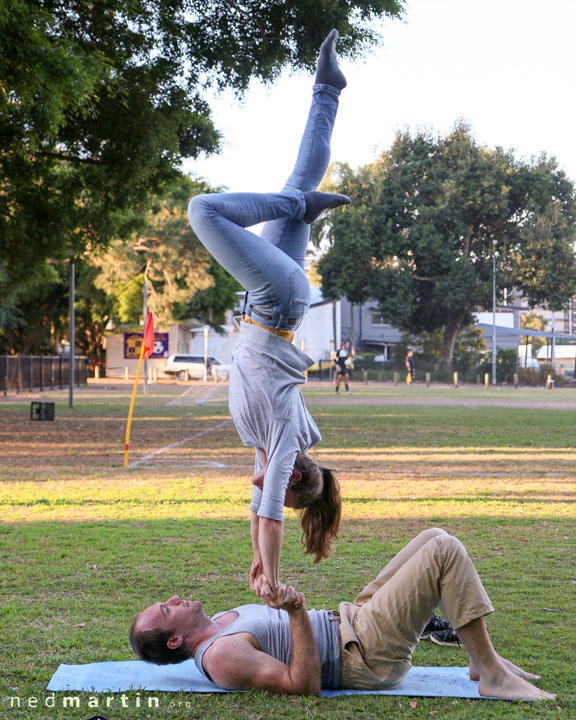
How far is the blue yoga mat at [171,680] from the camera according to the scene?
12.2ft

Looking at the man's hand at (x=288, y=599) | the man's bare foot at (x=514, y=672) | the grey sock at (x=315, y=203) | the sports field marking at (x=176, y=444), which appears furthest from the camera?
the sports field marking at (x=176, y=444)

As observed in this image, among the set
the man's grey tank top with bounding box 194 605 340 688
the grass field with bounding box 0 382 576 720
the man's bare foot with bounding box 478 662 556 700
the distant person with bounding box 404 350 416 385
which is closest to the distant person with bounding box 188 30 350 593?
the man's grey tank top with bounding box 194 605 340 688

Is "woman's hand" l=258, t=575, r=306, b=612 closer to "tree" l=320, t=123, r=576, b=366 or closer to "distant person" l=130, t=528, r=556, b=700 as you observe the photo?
"distant person" l=130, t=528, r=556, b=700

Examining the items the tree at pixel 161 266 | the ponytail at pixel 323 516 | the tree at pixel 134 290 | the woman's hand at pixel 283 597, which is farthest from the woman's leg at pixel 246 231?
the tree at pixel 161 266

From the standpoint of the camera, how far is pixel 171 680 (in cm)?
387

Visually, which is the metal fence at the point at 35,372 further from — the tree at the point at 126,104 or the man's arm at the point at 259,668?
the man's arm at the point at 259,668

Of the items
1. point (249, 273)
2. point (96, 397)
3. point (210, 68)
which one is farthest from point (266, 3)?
point (96, 397)

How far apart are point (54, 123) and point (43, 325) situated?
1622 inches

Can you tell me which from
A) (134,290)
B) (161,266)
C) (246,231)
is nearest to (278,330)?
(246,231)

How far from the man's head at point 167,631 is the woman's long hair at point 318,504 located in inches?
26.6

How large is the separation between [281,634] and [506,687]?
99 centimetres

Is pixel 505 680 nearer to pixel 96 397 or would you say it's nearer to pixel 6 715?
pixel 6 715

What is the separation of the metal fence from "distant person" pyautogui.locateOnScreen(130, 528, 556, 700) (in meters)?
30.2

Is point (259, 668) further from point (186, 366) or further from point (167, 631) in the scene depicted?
point (186, 366)
